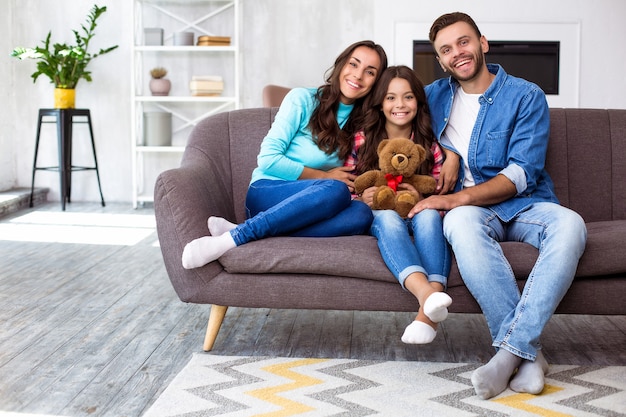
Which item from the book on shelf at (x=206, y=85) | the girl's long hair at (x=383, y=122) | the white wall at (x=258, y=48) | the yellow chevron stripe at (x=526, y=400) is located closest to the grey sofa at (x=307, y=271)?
the yellow chevron stripe at (x=526, y=400)

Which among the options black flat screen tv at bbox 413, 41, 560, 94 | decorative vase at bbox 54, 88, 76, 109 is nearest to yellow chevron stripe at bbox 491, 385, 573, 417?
black flat screen tv at bbox 413, 41, 560, 94

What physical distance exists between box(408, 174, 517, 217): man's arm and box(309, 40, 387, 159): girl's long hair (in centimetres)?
41

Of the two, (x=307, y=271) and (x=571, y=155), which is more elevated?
(x=571, y=155)

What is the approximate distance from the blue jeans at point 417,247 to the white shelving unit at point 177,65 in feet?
12.4

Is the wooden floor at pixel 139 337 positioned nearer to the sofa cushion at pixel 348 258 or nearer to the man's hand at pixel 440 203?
the sofa cushion at pixel 348 258

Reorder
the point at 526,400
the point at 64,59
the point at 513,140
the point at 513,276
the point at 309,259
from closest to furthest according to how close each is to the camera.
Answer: the point at 526,400, the point at 513,276, the point at 309,259, the point at 513,140, the point at 64,59

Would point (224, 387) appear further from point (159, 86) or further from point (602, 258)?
point (159, 86)

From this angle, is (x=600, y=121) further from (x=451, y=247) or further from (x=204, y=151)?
(x=204, y=151)

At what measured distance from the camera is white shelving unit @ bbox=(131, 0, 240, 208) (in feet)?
20.2

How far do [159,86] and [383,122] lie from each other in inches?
135

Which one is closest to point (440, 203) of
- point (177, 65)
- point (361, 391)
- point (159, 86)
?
point (361, 391)

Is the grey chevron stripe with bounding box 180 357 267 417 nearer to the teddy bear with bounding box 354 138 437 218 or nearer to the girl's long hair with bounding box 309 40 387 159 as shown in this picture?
the teddy bear with bounding box 354 138 437 218

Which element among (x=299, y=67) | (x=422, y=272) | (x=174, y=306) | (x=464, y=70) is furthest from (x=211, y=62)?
(x=422, y=272)

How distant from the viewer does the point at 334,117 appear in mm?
2865
